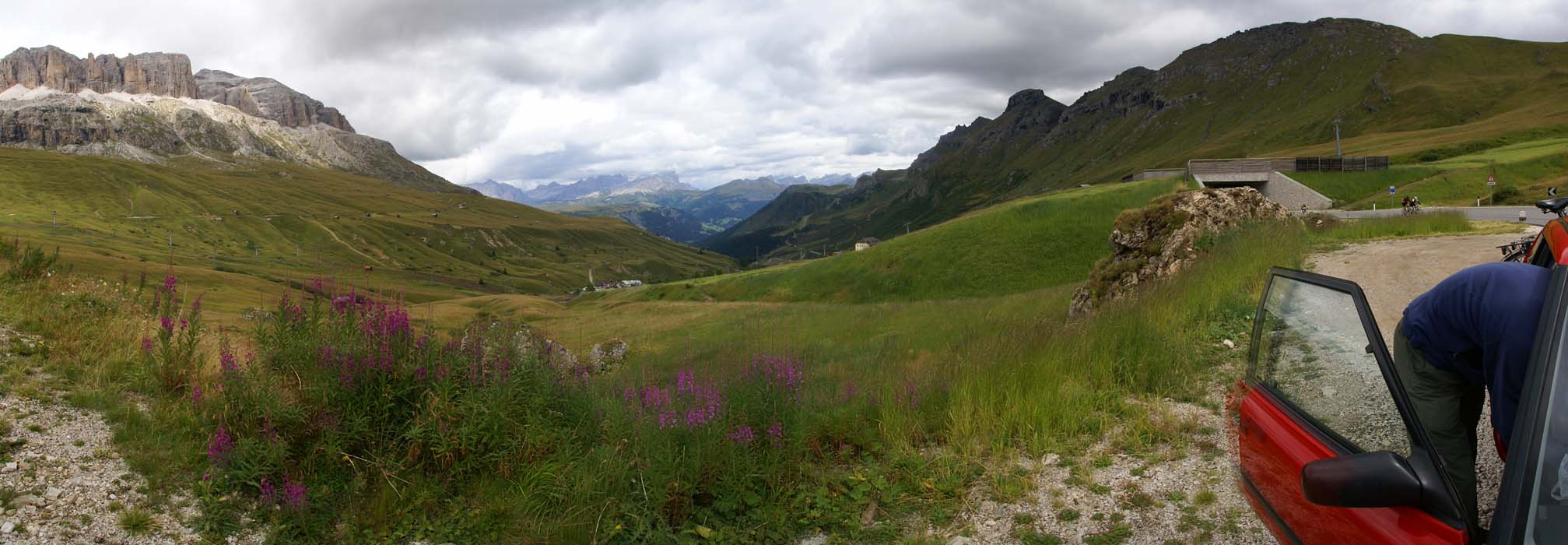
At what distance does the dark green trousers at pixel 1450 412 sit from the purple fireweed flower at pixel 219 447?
23.7 feet

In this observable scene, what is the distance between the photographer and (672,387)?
6.41m

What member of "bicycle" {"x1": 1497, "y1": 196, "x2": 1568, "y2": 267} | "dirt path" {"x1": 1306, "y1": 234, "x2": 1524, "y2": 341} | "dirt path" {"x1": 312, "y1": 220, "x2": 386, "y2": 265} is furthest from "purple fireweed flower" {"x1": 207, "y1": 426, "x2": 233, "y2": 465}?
"dirt path" {"x1": 312, "y1": 220, "x2": 386, "y2": 265}

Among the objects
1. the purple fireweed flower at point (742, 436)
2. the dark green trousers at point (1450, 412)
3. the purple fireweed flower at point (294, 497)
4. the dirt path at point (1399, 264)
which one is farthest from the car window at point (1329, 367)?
the purple fireweed flower at point (294, 497)

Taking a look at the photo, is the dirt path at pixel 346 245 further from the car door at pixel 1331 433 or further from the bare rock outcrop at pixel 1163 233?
the car door at pixel 1331 433

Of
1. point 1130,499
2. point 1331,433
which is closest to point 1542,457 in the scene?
point 1331,433

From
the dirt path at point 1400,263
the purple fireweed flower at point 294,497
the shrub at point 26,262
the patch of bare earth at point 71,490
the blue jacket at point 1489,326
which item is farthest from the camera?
the dirt path at point 1400,263

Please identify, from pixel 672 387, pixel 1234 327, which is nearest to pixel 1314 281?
pixel 672 387

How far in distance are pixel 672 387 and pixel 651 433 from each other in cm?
91

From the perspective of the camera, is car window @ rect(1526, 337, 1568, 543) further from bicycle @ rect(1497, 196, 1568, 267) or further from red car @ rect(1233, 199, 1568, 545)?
bicycle @ rect(1497, 196, 1568, 267)

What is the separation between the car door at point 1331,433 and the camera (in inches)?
90.1

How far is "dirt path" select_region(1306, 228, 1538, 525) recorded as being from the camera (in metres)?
9.93

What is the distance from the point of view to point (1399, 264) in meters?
12.4

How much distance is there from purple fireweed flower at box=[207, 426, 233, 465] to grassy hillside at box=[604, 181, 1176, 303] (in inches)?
1387

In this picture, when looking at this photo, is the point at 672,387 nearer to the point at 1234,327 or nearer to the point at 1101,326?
the point at 1101,326
